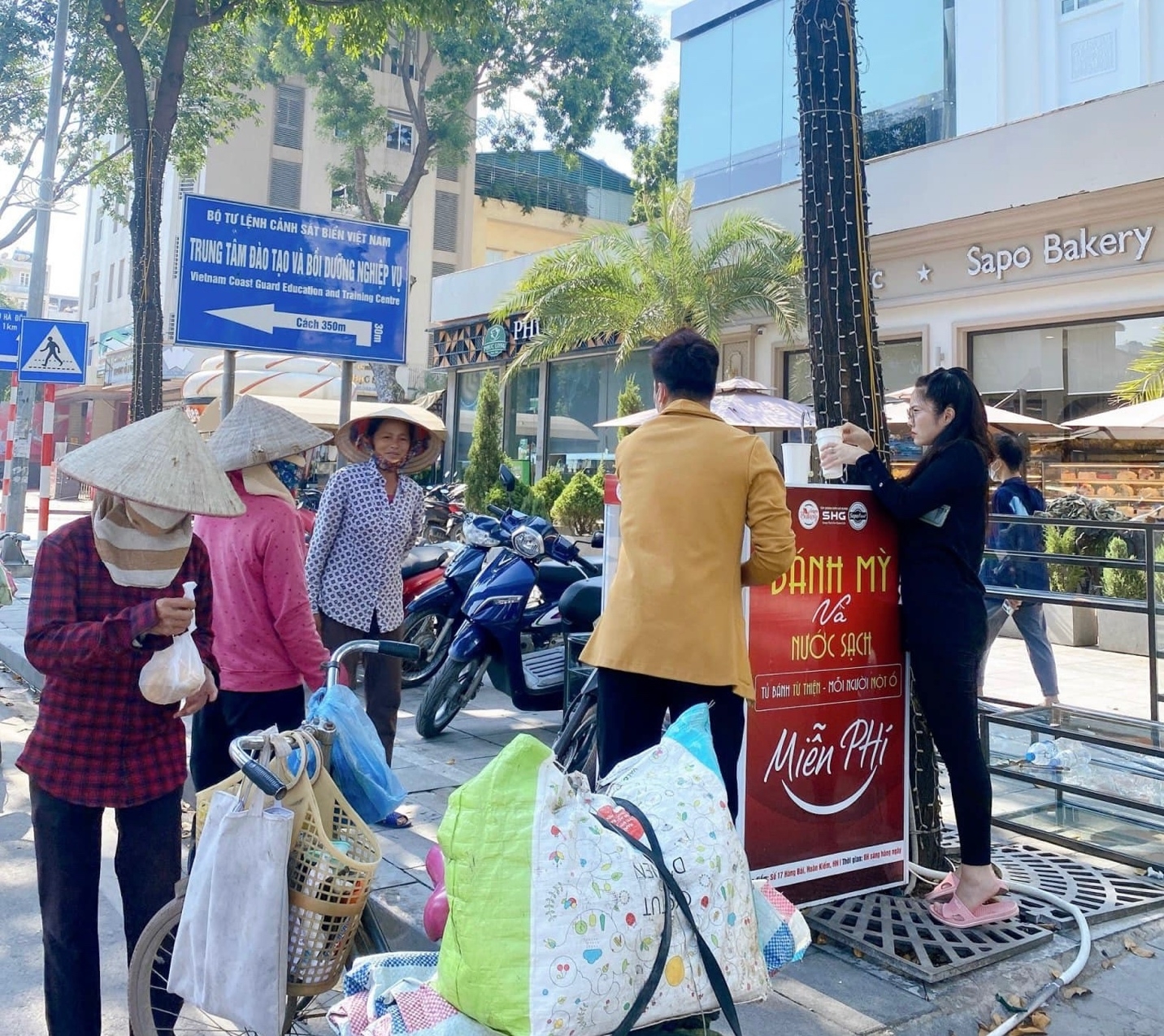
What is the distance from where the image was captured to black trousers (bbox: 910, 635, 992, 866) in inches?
140

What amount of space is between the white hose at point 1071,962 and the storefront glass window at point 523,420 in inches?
720

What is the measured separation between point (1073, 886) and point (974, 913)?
0.71 meters

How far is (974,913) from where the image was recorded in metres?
3.57

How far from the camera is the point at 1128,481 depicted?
11.9 metres

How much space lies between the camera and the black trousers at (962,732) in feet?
11.6

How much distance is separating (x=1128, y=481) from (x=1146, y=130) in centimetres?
384

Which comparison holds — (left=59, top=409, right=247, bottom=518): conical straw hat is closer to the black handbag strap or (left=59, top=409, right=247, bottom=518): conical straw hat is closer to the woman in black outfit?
the black handbag strap

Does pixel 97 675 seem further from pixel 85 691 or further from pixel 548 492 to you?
pixel 548 492

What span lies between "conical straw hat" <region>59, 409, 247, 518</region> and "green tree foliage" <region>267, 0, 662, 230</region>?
23.2 meters

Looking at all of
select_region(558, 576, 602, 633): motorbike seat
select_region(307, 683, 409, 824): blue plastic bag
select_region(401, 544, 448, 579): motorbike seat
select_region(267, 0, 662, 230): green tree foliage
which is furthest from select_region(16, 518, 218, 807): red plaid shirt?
select_region(267, 0, 662, 230): green tree foliage

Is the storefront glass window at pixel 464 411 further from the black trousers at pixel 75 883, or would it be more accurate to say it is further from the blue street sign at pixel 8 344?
the black trousers at pixel 75 883

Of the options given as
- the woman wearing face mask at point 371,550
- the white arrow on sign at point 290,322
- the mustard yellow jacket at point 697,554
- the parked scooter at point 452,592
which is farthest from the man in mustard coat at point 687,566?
the white arrow on sign at point 290,322

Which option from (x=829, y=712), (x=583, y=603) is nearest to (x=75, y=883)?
(x=829, y=712)

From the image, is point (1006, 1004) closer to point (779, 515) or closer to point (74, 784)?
point (779, 515)
